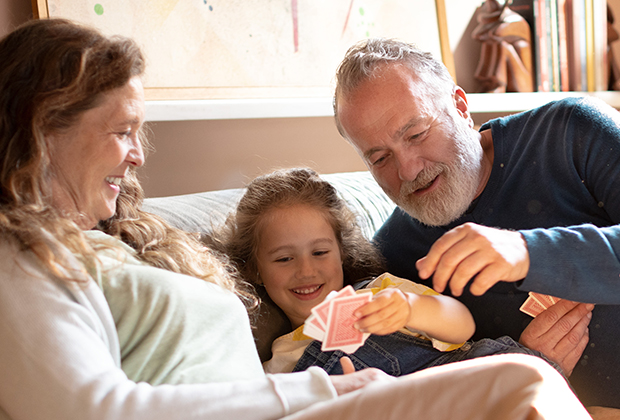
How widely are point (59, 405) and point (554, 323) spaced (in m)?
1.13

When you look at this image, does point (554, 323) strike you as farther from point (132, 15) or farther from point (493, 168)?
point (132, 15)

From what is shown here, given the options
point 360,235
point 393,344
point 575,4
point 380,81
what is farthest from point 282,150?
point 575,4

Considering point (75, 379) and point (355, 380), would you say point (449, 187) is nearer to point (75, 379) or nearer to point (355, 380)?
point (355, 380)

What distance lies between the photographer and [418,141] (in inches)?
60.6

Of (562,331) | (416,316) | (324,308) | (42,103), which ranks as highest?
(42,103)

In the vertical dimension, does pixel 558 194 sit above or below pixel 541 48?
below

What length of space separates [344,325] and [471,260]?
0.93ft

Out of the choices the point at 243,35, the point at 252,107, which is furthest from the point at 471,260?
the point at 243,35

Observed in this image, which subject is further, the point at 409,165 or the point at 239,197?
the point at 239,197

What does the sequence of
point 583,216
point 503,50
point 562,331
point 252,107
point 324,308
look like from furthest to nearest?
point 503,50 → point 252,107 → point 583,216 → point 562,331 → point 324,308

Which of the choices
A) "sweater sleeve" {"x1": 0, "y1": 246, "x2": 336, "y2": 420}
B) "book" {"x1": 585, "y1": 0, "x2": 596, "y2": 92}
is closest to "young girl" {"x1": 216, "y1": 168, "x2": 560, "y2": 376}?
"sweater sleeve" {"x1": 0, "y1": 246, "x2": 336, "y2": 420}

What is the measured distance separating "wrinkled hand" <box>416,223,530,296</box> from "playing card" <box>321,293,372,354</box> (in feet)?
0.48

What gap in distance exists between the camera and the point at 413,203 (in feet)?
5.22

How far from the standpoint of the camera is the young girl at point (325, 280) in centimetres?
126
